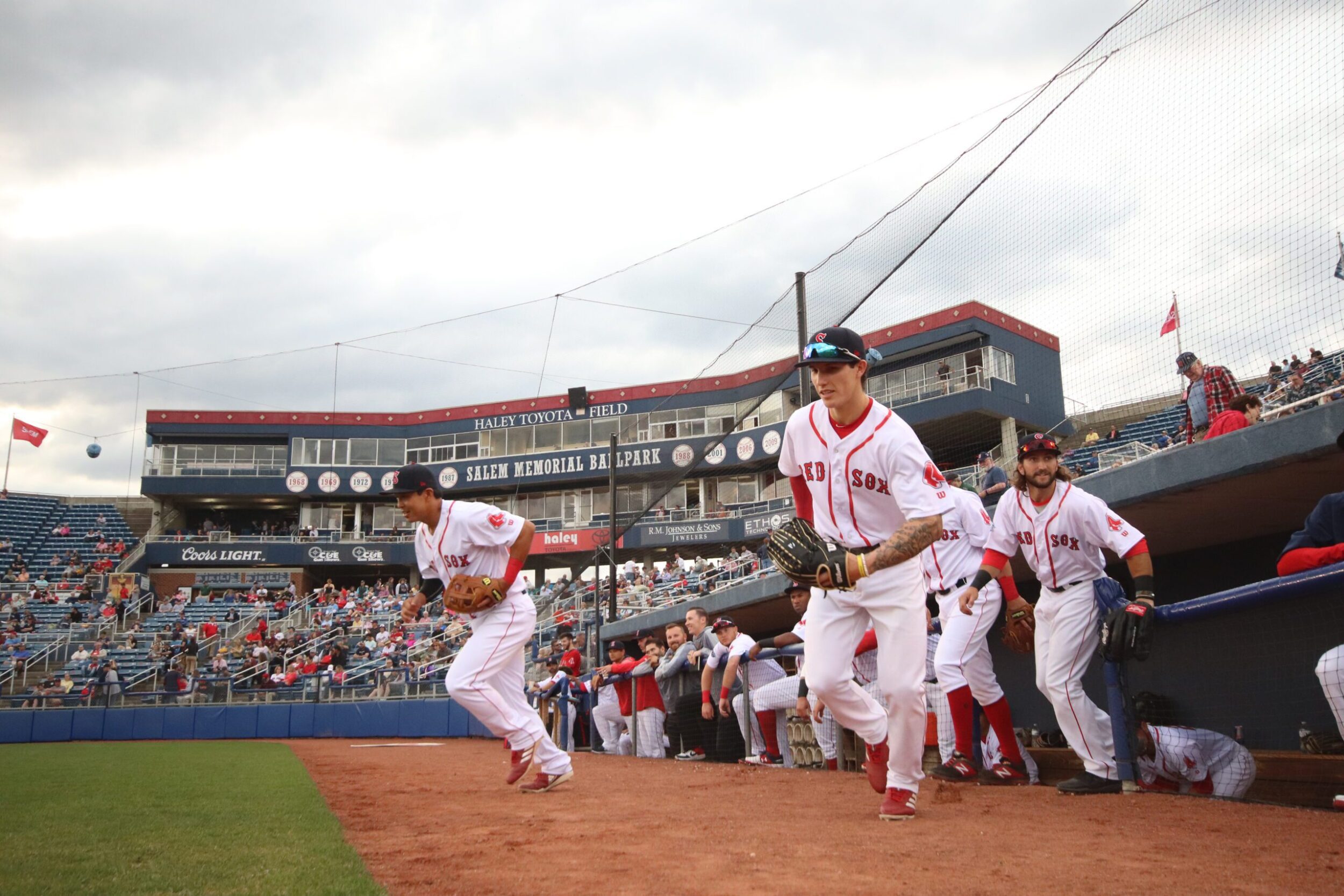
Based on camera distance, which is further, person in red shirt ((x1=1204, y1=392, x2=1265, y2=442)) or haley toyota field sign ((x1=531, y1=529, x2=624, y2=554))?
haley toyota field sign ((x1=531, y1=529, x2=624, y2=554))

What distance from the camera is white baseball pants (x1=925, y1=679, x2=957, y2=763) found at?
6.57 metres

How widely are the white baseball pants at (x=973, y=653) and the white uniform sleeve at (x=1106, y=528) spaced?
91cm

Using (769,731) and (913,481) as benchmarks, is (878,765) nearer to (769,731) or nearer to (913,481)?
(913,481)

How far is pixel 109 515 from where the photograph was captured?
146ft

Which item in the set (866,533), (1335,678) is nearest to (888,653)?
(866,533)

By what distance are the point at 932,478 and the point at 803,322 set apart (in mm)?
6363

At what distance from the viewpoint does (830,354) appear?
4223 millimetres

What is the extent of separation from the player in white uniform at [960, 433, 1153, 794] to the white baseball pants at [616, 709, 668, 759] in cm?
626

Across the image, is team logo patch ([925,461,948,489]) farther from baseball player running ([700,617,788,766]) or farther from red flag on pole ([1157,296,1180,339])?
baseball player running ([700,617,788,766])

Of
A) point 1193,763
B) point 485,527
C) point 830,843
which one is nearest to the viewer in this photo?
point 830,843

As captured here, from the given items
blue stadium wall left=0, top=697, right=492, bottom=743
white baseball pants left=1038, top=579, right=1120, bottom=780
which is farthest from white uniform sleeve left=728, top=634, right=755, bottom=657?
blue stadium wall left=0, top=697, right=492, bottom=743

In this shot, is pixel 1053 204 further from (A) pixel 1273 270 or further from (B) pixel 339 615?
(B) pixel 339 615

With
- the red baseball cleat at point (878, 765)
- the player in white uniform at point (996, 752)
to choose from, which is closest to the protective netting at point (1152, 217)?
the player in white uniform at point (996, 752)

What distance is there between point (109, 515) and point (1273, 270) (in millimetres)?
48089
